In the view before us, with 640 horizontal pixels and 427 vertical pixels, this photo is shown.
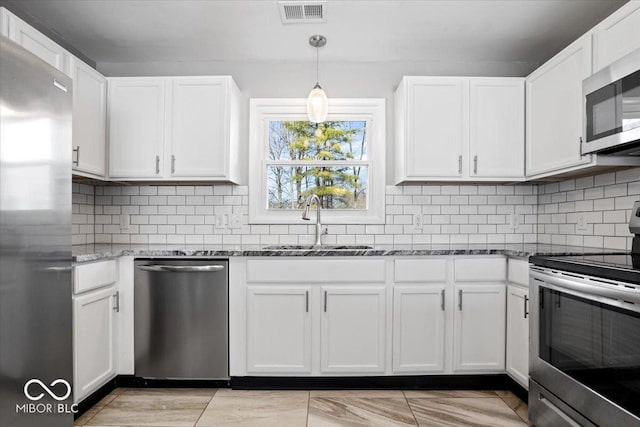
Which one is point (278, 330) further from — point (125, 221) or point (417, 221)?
point (125, 221)

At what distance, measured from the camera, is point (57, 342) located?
1.46 metres

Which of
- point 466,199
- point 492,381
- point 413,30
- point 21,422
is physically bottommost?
point 492,381

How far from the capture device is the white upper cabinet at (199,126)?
2.88 meters

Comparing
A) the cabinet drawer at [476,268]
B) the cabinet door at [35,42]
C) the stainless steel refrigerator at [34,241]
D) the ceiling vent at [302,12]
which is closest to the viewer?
the stainless steel refrigerator at [34,241]

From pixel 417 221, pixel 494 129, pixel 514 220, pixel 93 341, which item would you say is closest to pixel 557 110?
pixel 494 129

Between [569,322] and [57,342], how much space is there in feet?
6.87

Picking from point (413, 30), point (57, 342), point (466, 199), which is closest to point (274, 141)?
point (413, 30)

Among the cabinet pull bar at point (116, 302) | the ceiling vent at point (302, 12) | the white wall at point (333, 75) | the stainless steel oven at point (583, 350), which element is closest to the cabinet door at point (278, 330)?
the cabinet pull bar at point (116, 302)

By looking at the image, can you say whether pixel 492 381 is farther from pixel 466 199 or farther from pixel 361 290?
pixel 466 199

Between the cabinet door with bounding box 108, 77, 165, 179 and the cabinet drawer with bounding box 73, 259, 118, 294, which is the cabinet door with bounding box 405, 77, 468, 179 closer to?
the cabinet door with bounding box 108, 77, 165, 179

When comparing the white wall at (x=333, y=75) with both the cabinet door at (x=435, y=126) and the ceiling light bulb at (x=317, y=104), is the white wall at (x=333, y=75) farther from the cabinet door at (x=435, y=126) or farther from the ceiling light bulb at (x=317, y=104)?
the ceiling light bulb at (x=317, y=104)

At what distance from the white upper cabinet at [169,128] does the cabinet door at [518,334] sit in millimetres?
2035

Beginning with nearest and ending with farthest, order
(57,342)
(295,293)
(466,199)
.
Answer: (57,342) → (295,293) → (466,199)

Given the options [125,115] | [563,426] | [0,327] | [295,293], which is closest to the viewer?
[0,327]
